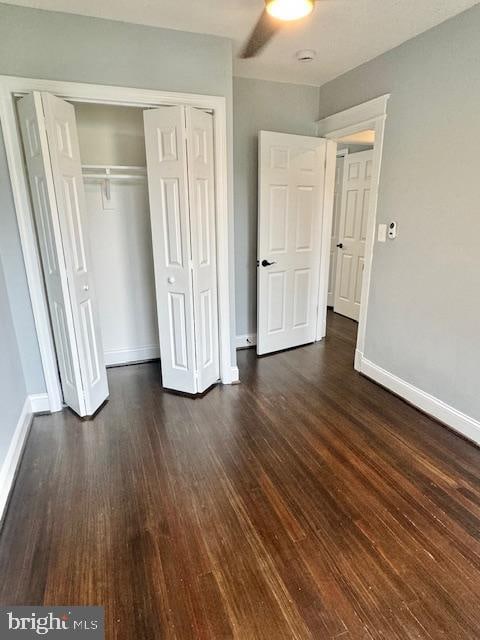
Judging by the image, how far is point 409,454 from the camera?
7.75 feet

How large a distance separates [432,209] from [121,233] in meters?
2.61

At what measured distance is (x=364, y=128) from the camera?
3248 mm

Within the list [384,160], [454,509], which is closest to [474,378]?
[454,509]

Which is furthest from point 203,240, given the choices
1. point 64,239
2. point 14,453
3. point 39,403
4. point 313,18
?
point 14,453

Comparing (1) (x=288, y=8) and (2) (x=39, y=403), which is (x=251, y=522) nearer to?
(2) (x=39, y=403)

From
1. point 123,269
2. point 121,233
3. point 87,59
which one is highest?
point 87,59

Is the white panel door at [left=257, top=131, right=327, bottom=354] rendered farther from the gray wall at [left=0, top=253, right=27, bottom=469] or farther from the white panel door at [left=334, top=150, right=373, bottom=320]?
the gray wall at [left=0, top=253, right=27, bottom=469]

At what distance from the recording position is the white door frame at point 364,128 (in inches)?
118

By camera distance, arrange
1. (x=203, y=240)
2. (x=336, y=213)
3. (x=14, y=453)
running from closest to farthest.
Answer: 1. (x=14, y=453)
2. (x=203, y=240)
3. (x=336, y=213)

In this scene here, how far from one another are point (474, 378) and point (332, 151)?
102 inches

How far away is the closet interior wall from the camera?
3.20m

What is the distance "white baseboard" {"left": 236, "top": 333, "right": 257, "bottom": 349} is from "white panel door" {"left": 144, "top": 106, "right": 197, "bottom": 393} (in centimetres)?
116

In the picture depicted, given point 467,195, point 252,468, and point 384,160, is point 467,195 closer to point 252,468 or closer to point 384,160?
point 384,160

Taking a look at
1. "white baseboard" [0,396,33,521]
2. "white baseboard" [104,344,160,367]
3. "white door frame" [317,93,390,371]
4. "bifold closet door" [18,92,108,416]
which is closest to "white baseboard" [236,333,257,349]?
"white baseboard" [104,344,160,367]
